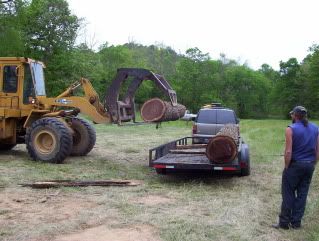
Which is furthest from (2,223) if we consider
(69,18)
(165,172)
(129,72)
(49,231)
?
(69,18)

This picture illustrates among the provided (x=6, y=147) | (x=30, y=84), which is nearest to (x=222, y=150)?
(x=30, y=84)

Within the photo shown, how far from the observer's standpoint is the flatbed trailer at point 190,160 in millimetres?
10766

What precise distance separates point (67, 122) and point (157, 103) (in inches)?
152

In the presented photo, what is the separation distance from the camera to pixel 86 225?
7.25 metres

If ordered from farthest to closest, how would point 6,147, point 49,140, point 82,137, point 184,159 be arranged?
1. point 6,147
2. point 82,137
3. point 49,140
4. point 184,159

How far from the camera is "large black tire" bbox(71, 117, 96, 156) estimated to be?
14961 mm

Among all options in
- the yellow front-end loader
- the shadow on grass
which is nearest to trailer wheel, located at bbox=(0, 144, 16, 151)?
the yellow front-end loader

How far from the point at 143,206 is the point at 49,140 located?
5.79 meters

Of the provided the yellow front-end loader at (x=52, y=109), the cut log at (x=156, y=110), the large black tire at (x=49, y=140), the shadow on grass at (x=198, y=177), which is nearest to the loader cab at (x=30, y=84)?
the yellow front-end loader at (x=52, y=109)

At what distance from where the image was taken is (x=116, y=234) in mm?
6816

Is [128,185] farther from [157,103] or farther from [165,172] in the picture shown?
[157,103]

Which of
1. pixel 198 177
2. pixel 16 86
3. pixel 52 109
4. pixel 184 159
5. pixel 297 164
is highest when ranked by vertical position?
pixel 16 86

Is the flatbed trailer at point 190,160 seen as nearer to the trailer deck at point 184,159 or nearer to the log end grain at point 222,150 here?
the trailer deck at point 184,159

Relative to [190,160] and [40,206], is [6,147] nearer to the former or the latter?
[190,160]
